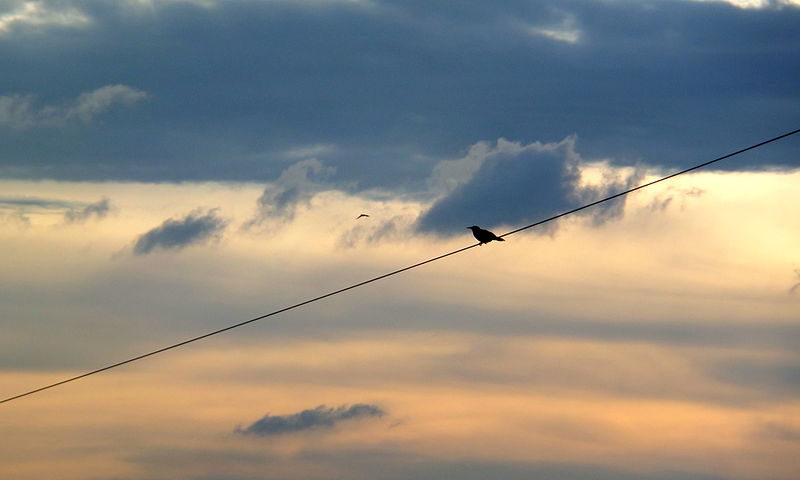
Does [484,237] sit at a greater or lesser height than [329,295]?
greater

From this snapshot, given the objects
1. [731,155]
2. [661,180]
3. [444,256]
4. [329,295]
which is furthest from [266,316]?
[731,155]

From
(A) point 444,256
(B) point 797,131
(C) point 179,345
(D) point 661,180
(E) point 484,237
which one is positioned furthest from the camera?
(E) point 484,237

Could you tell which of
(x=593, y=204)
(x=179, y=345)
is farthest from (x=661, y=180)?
(x=179, y=345)

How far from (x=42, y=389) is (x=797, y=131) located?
26.9m

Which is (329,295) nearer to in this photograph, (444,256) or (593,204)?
(444,256)

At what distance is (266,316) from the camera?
110 ft

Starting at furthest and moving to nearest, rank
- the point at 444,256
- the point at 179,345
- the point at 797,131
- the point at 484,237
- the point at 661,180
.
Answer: the point at 484,237
the point at 179,345
the point at 444,256
the point at 661,180
the point at 797,131

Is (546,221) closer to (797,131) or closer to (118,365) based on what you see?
(797,131)

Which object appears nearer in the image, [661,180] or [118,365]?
[661,180]

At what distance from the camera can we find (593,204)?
30.2 metres

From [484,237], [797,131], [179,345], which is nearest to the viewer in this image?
[797,131]

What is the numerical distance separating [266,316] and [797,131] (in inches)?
677

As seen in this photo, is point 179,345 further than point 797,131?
Yes

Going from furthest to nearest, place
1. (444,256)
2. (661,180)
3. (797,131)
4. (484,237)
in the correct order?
(484,237) < (444,256) < (661,180) < (797,131)
